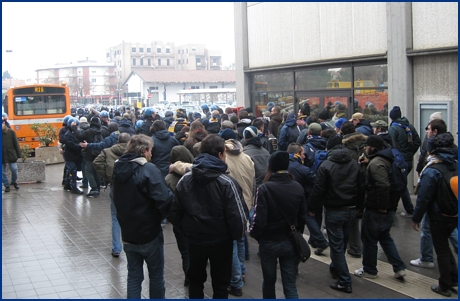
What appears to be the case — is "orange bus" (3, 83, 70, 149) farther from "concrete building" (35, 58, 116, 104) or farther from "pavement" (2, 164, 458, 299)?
"concrete building" (35, 58, 116, 104)

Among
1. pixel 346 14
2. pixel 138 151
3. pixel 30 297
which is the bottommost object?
pixel 30 297

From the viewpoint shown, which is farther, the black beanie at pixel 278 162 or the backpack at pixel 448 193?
the backpack at pixel 448 193

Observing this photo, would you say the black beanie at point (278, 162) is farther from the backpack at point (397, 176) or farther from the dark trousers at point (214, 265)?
the backpack at point (397, 176)

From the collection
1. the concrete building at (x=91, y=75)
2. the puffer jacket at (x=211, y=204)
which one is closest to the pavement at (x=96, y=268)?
the puffer jacket at (x=211, y=204)

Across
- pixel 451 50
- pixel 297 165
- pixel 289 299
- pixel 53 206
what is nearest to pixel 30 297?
pixel 289 299

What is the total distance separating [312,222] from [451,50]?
202 inches

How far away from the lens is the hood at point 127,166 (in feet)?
16.9

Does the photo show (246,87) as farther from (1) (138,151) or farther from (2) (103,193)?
(1) (138,151)

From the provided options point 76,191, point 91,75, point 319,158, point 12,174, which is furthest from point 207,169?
point 91,75

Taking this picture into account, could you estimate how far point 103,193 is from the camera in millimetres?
13320

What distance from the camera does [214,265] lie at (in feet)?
16.6

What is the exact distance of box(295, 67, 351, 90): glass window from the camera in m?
13.3

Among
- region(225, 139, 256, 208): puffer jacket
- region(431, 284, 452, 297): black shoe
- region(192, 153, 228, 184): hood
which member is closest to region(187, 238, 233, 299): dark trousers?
region(192, 153, 228, 184): hood

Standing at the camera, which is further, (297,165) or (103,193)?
(103,193)
